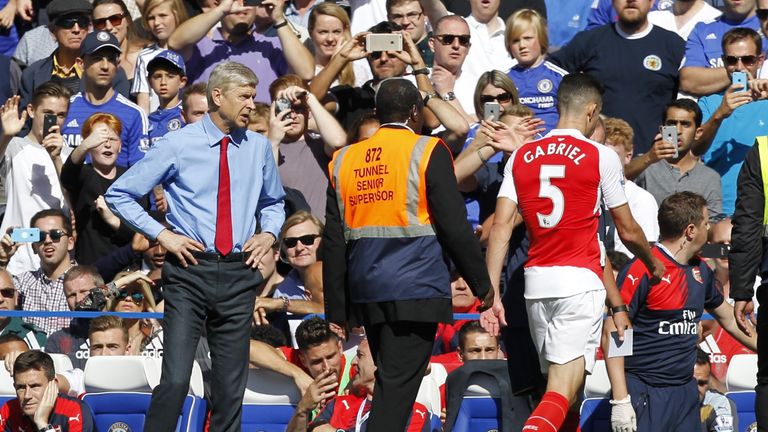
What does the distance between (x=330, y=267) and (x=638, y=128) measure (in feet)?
17.1

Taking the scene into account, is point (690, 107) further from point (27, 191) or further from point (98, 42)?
point (27, 191)

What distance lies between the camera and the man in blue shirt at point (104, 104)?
11992 millimetres

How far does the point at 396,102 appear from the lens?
7949 mm

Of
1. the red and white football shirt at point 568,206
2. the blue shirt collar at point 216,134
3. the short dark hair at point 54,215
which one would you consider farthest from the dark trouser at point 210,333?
the short dark hair at point 54,215

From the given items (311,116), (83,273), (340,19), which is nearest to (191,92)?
(311,116)

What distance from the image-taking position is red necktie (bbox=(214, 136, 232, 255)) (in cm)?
792

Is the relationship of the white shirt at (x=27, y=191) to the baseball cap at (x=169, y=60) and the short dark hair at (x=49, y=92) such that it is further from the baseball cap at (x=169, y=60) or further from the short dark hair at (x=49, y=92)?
the baseball cap at (x=169, y=60)

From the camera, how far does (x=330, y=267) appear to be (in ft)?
26.1

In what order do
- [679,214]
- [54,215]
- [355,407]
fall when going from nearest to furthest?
[355,407], [679,214], [54,215]

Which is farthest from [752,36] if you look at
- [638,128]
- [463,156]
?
[463,156]

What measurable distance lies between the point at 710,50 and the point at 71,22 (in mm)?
5711

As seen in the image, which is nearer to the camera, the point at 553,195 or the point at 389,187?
the point at 389,187

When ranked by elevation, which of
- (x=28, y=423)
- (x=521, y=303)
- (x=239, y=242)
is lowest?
(x=28, y=423)

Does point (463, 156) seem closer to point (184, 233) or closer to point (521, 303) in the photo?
point (521, 303)
